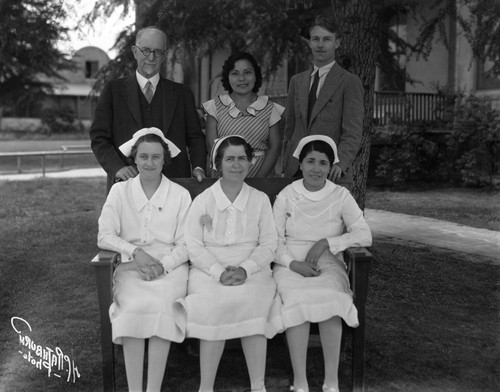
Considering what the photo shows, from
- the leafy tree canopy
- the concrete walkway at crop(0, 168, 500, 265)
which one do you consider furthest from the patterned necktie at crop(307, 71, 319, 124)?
the concrete walkway at crop(0, 168, 500, 265)

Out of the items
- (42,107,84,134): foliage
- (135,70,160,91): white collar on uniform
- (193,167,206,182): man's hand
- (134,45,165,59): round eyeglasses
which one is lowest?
(193,167,206,182): man's hand

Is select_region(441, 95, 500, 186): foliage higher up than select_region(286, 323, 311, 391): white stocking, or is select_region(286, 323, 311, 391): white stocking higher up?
select_region(441, 95, 500, 186): foliage

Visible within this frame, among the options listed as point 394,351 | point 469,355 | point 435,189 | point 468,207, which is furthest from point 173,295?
point 435,189

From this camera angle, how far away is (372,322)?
4.85 meters

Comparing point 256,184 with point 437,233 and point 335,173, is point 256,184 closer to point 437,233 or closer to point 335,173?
point 335,173

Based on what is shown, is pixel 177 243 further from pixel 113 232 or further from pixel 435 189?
pixel 435 189

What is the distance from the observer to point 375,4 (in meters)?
5.80

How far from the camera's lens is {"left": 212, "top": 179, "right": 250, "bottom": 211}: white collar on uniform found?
150 inches

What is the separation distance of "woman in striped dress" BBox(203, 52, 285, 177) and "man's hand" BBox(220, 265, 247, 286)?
123 cm

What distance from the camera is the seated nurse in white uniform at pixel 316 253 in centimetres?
343

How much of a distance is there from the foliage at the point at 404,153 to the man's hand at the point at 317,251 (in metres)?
9.03

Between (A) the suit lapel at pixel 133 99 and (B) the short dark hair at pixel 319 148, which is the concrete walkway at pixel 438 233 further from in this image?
(A) the suit lapel at pixel 133 99

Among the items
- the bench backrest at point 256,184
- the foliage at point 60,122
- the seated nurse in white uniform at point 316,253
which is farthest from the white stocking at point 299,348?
the foliage at point 60,122

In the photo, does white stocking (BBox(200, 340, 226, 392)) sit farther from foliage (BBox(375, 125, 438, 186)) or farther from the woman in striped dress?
foliage (BBox(375, 125, 438, 186))
